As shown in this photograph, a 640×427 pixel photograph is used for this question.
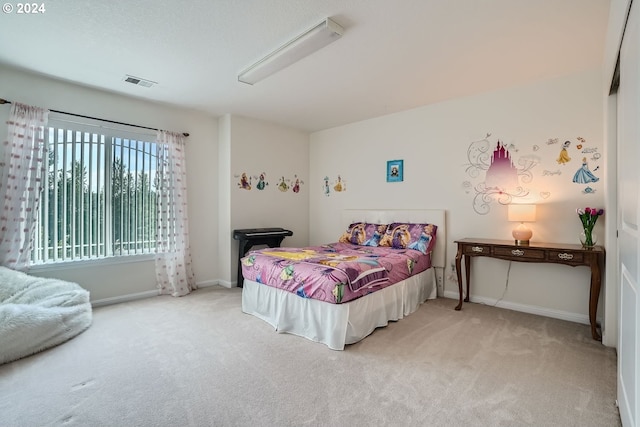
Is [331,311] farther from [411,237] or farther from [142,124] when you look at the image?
[142,124]

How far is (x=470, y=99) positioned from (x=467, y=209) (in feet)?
4.43

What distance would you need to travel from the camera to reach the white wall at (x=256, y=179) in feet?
14.9

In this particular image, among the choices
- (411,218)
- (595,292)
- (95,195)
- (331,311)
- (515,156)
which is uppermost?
(515,156)

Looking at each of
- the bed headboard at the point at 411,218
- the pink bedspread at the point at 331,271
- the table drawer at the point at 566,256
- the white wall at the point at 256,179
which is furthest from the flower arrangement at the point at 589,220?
the white wall at the point at 256,179

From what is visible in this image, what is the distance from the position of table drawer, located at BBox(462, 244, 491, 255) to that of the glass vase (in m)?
0.79

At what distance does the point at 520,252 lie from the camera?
3035mm

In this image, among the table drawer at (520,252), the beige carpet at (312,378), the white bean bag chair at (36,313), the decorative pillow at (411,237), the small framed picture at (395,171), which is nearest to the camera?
the beige carpet at (312,378)

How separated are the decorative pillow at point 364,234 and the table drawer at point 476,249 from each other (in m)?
1.10

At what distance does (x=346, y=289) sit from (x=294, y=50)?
2.05 meters

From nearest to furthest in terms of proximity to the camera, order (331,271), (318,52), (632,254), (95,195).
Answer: (632,254) → (331,271) → (318,52) → (95,195)

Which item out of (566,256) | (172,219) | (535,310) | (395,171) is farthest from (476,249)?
(172,219)

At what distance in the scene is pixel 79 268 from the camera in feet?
11.4

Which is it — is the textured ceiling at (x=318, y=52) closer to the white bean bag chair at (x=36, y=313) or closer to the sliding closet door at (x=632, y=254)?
the sliding closet door at (x=632, y=254)

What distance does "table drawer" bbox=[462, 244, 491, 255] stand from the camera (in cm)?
325
